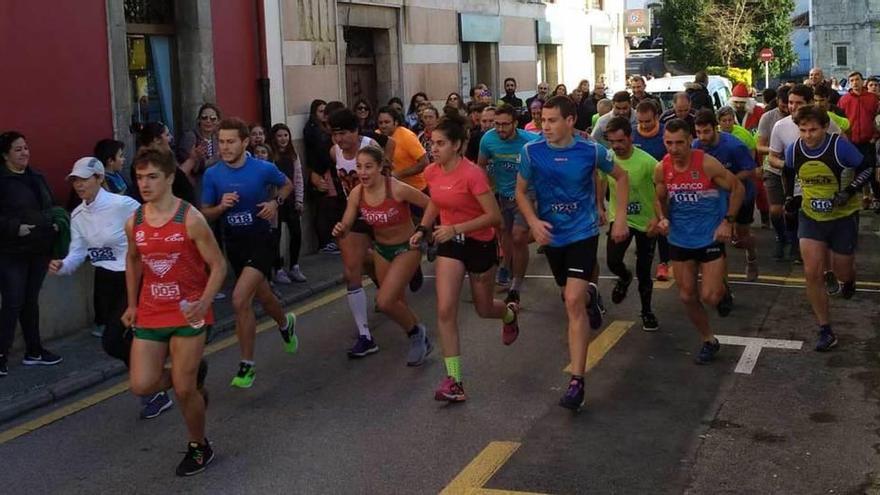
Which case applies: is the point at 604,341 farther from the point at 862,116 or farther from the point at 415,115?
the point at 862,116

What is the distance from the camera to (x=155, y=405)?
7.04 m

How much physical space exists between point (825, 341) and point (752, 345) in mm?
515

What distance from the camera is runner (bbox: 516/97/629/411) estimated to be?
273 inches

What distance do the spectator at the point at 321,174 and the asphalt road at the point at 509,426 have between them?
3998 millimetres

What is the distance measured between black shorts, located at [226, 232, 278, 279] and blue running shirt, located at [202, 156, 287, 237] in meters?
0.04

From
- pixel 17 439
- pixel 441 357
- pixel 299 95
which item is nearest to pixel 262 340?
pixel 441 357

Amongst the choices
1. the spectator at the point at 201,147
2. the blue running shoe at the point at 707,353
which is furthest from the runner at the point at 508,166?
the spectator at the point at 201,147

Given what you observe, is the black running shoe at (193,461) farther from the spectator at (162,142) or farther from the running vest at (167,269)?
the spectator at (162,142)

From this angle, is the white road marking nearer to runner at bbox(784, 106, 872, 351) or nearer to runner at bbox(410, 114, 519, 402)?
runner at bbox(784, 106, 872, 351)

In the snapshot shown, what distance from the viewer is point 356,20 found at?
15.9m

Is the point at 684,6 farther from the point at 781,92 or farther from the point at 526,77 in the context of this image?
the point at 781,92

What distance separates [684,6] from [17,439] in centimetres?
4719

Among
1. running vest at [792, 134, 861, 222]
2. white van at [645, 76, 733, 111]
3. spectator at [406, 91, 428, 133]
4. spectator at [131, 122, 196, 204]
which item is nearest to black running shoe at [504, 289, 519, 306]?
running vest at [792, 134, 861, 222]

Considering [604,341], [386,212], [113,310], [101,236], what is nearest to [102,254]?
[101,236]
